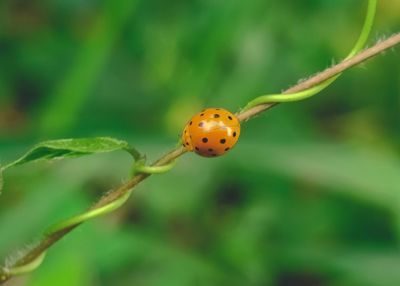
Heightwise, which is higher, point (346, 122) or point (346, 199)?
point (346, 122)

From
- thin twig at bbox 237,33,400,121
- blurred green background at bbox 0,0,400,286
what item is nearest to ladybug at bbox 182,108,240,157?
thin twig at bbox 237,33,400,121

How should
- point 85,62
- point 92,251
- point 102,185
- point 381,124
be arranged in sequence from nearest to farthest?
point 92,251
point 85,62
point 102,185
point 381,124

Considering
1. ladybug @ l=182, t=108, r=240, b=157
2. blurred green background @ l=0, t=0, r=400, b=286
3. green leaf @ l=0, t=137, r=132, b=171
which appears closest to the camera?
green leaf @ l=0, t=137, r=132, b=171

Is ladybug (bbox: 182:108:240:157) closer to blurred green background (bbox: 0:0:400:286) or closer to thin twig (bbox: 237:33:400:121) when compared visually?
thin twig (bbox: 237:33:400:121)

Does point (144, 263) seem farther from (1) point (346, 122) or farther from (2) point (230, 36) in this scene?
(1) point (346, 122)

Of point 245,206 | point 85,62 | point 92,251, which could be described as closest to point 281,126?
point 245,206

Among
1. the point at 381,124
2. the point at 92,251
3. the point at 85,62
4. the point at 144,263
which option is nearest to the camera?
the point at 92,251
